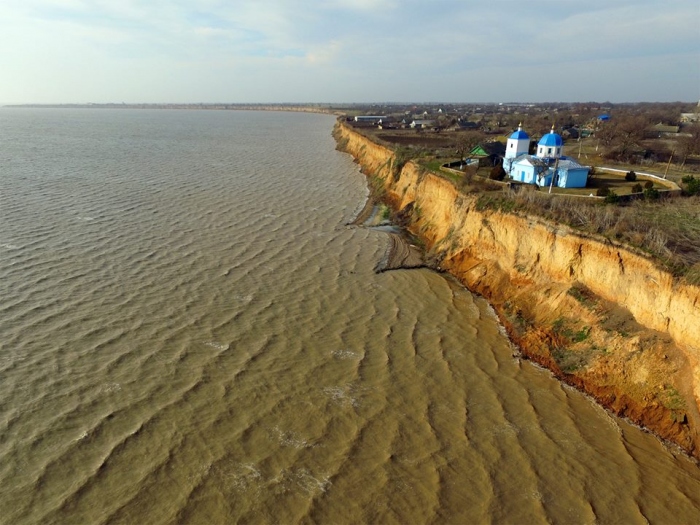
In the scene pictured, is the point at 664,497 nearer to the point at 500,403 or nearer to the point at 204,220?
the point at 500,403

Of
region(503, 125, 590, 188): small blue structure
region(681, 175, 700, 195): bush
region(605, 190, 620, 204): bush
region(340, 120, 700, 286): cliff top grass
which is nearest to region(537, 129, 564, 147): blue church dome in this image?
region(503, 125, 590, 188): small blue structure

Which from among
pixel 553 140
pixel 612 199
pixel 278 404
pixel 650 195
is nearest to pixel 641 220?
pixel 612 199

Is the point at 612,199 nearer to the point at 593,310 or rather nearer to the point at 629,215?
the point at 629,215

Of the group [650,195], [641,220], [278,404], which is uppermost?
[641,220]

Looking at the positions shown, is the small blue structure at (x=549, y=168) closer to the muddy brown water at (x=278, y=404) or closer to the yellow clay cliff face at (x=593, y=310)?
the yellow clay cliff face at (x=593, y=310)

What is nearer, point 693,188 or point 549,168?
point 693,188
